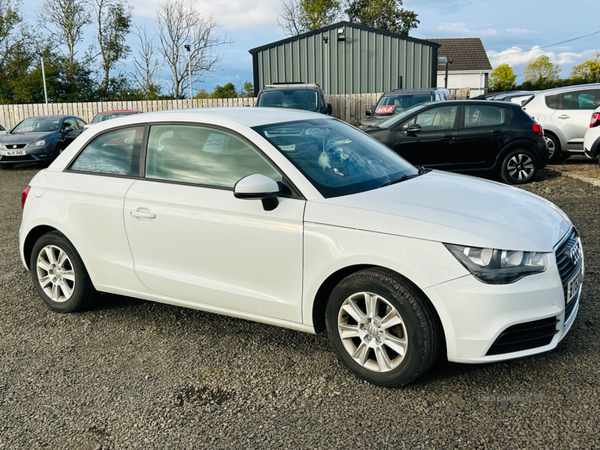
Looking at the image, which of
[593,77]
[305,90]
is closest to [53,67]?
[305,90]

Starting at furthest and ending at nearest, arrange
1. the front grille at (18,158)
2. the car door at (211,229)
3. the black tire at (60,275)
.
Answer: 1. the front grille at (18,158)
2. the black tire at (60,275)
3. the car door at (211,229)

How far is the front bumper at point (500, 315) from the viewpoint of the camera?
112 inches

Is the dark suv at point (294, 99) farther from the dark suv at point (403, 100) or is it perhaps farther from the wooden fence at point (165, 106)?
the wooden fence at point (165, 106)

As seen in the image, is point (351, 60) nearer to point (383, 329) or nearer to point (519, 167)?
point (519, 167)

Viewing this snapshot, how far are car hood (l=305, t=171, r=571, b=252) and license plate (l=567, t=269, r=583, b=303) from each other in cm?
26

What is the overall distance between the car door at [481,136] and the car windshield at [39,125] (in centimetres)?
1187

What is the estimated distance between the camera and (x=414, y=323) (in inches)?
117

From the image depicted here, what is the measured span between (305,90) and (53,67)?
29.3 metres

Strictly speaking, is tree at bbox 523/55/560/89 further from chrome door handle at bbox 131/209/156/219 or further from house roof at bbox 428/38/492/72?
chrome door handle at bbox 131/209/156/219

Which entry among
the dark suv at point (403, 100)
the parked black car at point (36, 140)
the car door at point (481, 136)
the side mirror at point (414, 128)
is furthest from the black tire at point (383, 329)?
the parked black car at point (36, 140)

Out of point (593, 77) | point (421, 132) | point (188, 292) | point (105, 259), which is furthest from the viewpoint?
point (593, 77)

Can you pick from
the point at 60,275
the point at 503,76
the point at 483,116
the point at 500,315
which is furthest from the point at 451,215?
the point at 503,76

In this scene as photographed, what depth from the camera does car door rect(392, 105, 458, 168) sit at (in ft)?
33.4

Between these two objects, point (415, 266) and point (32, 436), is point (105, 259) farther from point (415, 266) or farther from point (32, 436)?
point (415, 266)
